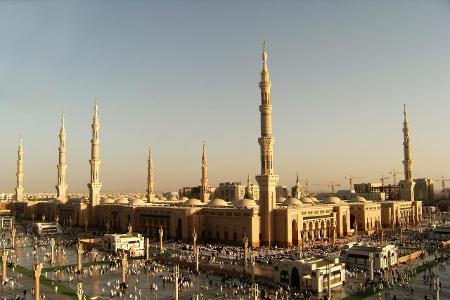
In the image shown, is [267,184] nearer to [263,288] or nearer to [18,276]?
[263,288]

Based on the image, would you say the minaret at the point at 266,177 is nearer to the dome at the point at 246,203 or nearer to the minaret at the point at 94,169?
the dome at the point at 246,203

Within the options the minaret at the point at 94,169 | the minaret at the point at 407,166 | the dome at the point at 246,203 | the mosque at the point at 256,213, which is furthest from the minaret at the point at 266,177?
the minaret at the point at 407,166

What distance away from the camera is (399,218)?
72.1m

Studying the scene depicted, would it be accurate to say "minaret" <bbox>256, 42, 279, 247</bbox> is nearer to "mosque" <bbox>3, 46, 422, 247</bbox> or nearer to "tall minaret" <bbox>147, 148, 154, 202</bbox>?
"mosque" <bbox>3, 46, 422, 247</bbox>

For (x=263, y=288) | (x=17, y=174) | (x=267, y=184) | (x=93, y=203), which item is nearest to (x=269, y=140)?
A: (x=267, y=184)

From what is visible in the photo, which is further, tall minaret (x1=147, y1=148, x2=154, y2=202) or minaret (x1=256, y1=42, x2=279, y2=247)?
tall minaret (x1=147, y1=148, x2=154, y2=202)

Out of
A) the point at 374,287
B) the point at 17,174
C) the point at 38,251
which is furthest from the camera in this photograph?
the point at 17,174

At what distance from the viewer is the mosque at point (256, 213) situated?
1861 inches

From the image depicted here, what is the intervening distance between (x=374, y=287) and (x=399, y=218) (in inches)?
1851

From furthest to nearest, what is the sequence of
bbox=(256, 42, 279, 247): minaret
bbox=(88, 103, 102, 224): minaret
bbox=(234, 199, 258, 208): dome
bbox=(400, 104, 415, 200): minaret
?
bbox=(400, 104, 415, 200): minaret, bbox=(88, 103, 102, 224): minaret, bbox=(234, 199, 258, 208): dome, bbox=(256, 42, 279, 247): minaret

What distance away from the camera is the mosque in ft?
155

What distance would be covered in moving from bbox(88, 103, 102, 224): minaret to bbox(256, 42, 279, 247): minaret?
31794 mm

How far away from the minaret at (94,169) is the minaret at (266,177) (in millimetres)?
31794

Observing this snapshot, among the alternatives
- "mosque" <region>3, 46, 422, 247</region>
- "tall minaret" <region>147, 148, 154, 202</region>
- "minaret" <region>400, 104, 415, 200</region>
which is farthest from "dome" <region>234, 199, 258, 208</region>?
"minaret" <region>400, 104, 415, 200</region>
